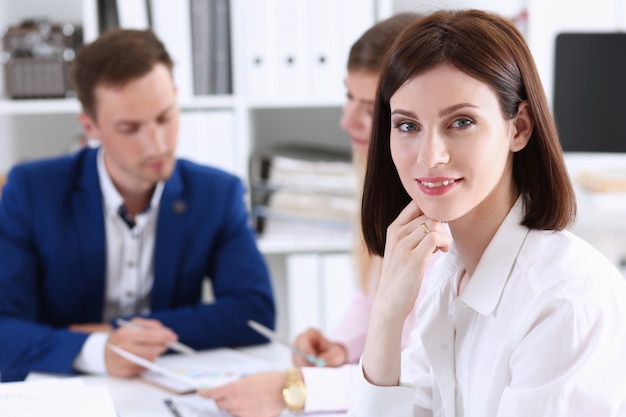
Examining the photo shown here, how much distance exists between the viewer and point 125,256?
198cm

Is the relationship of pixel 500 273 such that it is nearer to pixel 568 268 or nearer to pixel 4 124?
pixel 568 268

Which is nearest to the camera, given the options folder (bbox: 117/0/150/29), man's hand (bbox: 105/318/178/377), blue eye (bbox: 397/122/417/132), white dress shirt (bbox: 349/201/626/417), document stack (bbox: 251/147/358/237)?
white dress shirt (bbox: 349/201/626/417)

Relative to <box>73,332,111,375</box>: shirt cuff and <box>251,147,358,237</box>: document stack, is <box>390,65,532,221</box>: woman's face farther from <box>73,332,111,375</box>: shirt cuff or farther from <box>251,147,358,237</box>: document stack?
<box>251,147,358,237</box>: document stack

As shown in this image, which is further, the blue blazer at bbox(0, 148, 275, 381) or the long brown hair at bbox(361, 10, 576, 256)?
the blue blazer at bbox(0, 148, 275, 381)

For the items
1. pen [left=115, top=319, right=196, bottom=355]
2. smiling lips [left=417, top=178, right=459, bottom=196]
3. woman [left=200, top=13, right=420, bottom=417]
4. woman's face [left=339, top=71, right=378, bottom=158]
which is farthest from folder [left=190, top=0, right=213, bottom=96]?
smiling lips [left=417, top=178, right=459, bottom=196]

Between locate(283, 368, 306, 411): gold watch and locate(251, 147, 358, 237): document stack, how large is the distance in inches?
49.7

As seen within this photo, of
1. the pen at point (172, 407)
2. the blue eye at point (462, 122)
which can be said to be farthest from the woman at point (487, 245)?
the pen at point (172, 407)

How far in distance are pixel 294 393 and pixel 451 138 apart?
53 cm

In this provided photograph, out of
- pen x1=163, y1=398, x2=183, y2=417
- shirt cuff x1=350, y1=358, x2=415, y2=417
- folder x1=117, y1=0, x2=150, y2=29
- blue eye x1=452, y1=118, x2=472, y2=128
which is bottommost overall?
pen x1=163, y1=398, x2=183, y2=417

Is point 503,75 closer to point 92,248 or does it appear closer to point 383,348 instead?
point 383,348

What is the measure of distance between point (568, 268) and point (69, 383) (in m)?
0.73

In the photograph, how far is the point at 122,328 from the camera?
1.66m

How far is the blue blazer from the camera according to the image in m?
1.89

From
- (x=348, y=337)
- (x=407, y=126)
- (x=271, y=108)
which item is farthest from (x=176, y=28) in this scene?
(x=407, y=126)
